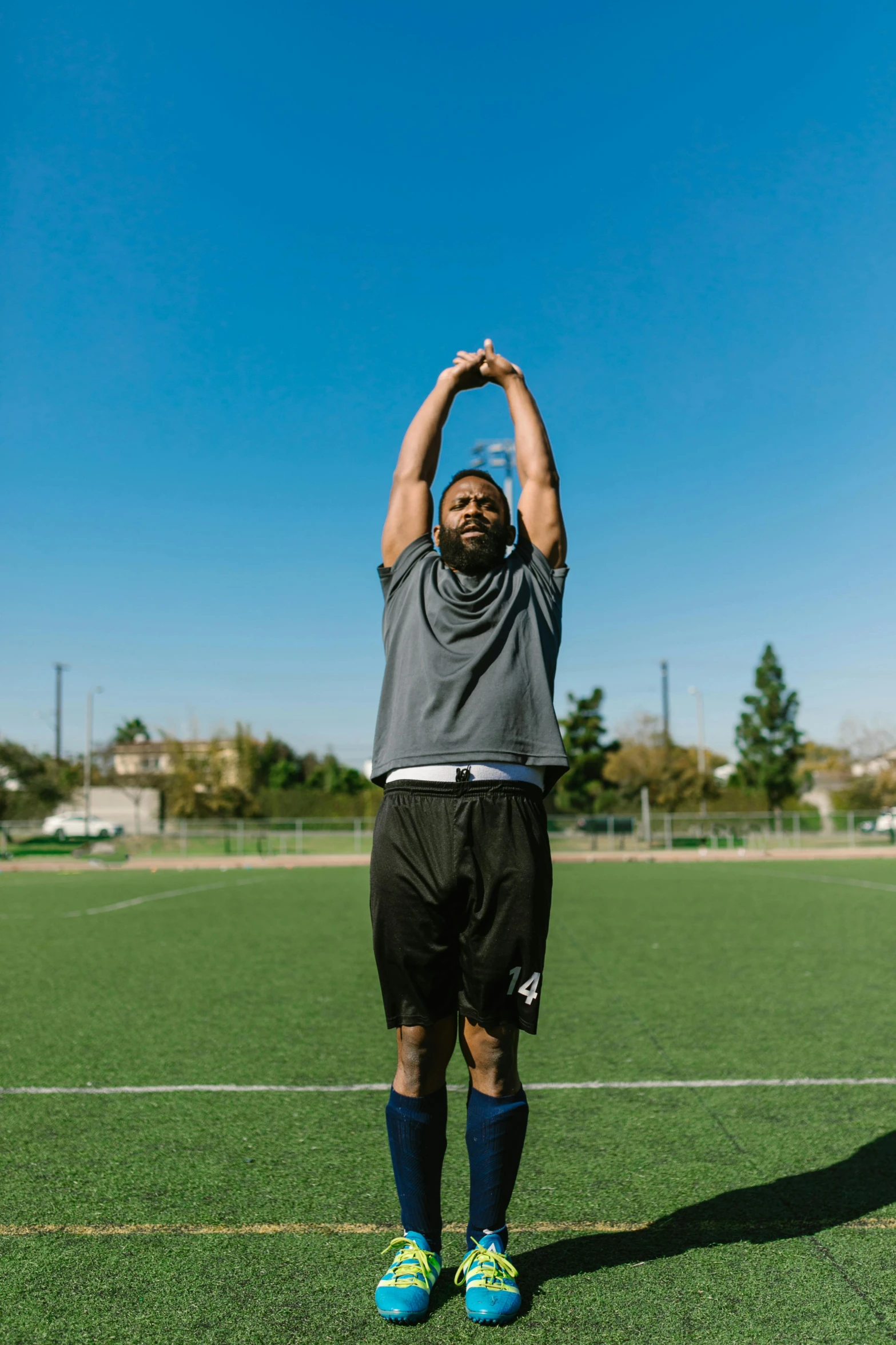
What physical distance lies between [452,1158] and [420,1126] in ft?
3.85

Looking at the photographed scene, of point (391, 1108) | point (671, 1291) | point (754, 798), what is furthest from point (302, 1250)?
point (754, 798)

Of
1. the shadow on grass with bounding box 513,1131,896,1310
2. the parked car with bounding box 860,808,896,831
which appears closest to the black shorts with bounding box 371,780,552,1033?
the shadow on grass with bounding box 513,1131,896,1310

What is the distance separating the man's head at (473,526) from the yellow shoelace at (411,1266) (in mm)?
1630

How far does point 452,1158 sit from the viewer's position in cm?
348

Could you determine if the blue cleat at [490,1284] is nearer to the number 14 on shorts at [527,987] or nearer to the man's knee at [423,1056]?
the man's knee at [423,1056]

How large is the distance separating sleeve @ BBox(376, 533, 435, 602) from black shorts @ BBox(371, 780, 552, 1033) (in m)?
0.58

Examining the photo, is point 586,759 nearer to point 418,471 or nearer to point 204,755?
point 204,755

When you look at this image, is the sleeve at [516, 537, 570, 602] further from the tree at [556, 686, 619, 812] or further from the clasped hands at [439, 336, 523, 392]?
the tree at [556, 686, 619, 812]

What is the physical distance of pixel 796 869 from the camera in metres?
21.3

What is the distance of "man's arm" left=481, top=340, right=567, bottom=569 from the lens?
2.72m

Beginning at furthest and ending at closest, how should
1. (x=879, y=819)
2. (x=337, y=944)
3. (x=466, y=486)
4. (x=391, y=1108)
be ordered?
(x=879, y=819)
(x=337, y=944)
(x=466, y=486)
(x=391, y=1108)

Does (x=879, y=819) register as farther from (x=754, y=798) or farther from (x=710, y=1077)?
(x=710, y=1077)

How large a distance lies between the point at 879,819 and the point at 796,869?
23231mm

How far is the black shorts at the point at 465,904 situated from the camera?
237 centimetres
